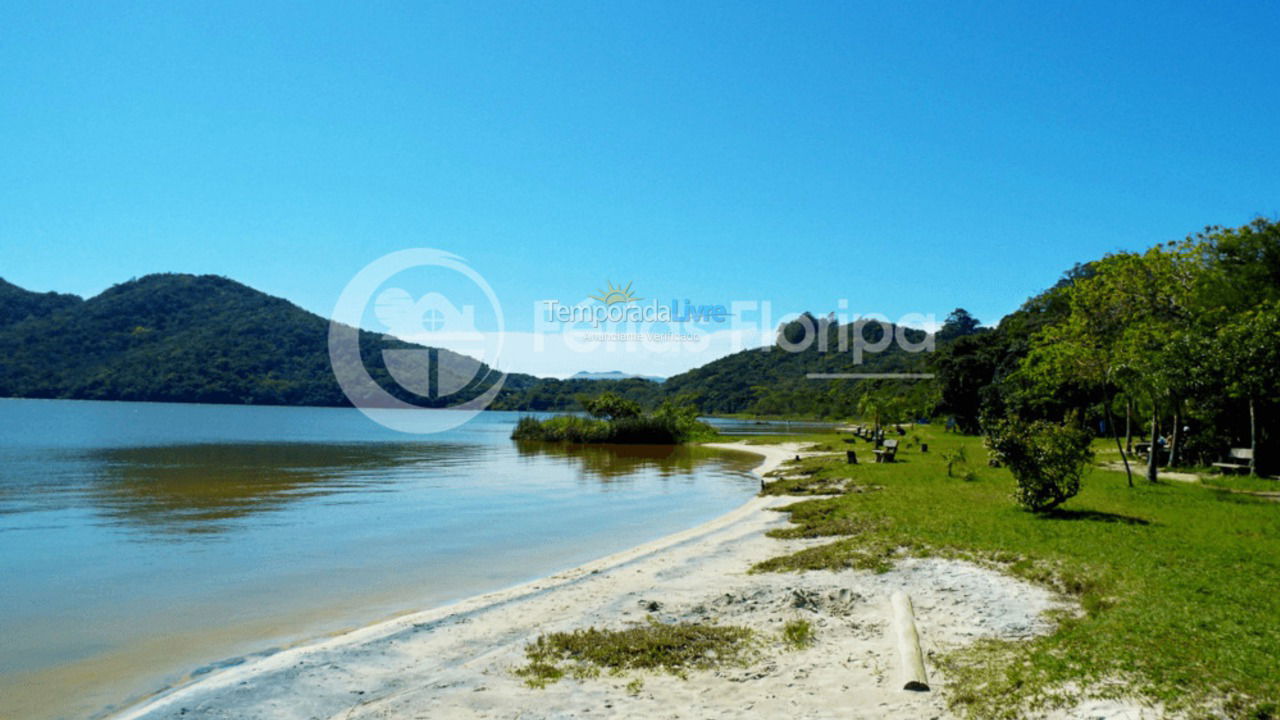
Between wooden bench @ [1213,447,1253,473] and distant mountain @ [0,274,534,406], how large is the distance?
557 ft

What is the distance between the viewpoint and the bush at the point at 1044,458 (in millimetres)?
15102

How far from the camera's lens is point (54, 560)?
49.2ft

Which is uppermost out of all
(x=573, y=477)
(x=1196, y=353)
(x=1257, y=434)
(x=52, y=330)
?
(x=52, y=330)

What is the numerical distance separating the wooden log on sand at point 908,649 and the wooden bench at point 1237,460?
863 inches

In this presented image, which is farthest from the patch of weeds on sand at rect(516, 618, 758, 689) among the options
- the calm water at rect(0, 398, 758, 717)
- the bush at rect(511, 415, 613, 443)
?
the bush at rect(511, 415, 613, 443)

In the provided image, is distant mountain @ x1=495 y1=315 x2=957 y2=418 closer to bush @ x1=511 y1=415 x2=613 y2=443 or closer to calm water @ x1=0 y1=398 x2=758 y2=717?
bush @ x1=511 y1=415 x2=613 y2=443

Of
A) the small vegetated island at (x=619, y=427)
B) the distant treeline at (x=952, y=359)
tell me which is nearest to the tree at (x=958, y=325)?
the distant treeline at (x=952, y=359)

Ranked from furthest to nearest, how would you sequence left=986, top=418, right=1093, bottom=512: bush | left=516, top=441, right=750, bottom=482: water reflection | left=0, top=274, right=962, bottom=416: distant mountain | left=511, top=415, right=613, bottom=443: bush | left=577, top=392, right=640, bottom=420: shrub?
left=0, top=274, right=962, bottom=416: distant mountain → left=577, top=392, right=640, bottom=420: shrub → left=511, top=415, right=613, bottom=443: bush → left=516, top=441, right=750, bottom=482: water reflection → left=986, top=418, right=1093, bottom=512: bush

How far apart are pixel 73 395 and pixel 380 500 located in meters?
178

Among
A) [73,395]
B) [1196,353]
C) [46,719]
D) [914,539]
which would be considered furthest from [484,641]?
[73,395]

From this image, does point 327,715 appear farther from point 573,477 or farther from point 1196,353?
point 573,477

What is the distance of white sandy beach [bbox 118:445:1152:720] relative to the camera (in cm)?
654

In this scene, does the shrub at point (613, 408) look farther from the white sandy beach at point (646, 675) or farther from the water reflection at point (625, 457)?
the white sandy beach at point (646, 675)

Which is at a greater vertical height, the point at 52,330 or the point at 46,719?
the point at 52,330
